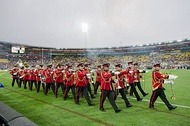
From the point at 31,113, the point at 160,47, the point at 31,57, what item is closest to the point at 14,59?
the point at 31,57

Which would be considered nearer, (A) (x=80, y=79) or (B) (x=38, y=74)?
(A) (x=80, y=79)

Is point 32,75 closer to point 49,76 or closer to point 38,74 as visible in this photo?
point 38,74

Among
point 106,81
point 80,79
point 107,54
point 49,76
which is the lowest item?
point 49,76

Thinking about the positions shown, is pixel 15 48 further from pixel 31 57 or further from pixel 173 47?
pixel 173 47

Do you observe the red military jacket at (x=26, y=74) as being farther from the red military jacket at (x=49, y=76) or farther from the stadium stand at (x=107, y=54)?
the stadium stand at (x=107, y=54)

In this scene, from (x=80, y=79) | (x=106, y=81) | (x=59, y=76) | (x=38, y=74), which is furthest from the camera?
(x=38, y=74)

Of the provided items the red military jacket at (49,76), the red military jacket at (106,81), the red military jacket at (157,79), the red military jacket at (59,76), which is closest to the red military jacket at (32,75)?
the red military jacket at (49,76)

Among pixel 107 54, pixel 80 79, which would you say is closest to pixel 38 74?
pixel 80 79

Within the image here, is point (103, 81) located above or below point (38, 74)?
above

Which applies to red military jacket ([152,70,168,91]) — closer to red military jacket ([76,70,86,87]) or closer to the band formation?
the band formation

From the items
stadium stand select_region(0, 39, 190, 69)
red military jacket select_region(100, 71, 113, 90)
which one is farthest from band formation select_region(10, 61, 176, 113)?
stadium stand select_region(0, 39, 190, 69)

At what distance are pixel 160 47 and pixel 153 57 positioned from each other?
8701 millimetres

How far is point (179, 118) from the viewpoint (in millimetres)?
5570

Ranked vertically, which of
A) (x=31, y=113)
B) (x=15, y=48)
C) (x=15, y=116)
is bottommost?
(x=31, y=113)
